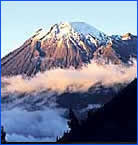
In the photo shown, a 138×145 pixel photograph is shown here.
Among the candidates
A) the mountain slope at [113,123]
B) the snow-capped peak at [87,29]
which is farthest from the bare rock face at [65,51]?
the mountain slope at [113,123]

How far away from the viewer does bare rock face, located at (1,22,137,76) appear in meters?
12.2

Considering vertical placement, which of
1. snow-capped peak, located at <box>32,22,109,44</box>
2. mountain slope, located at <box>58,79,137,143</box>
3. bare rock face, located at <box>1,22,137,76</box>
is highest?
snow-capped peak, located at <box>32,22,109,44</box>

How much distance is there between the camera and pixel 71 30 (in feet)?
40.1

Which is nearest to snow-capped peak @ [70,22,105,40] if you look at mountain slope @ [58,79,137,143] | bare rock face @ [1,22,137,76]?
bare rock face @ [1,22,137,76]

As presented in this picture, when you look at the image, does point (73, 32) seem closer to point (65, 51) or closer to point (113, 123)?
point (65, 51)

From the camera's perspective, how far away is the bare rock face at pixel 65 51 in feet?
39.9

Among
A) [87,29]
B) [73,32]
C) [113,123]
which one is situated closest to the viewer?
[113,123]

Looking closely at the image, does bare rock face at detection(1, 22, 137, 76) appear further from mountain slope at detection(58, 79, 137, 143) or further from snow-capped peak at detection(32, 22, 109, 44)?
mountain slope at detection(58, 79, 137, 143)

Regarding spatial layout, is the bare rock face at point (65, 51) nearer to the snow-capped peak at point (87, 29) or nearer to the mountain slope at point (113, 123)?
the snow-capped peak at point (87, 29)

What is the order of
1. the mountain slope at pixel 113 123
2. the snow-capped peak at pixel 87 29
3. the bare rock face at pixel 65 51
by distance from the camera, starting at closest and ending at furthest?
the mountain slope at pixel 113 123 < the snow-capped peak at pixel 87 29 < the bare rock face at pixel 65 51

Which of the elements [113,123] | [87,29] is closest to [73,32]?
[87,29]

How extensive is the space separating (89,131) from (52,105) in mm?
993

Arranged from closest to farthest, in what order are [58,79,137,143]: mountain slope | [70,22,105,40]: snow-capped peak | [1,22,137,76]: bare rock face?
1. [58,79,137,143]: mountain slope
2. [70,22,105,40]: snow-capped peak
3. [1,22,137,76]: bare rock face

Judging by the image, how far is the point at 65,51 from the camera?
12.5 meters
